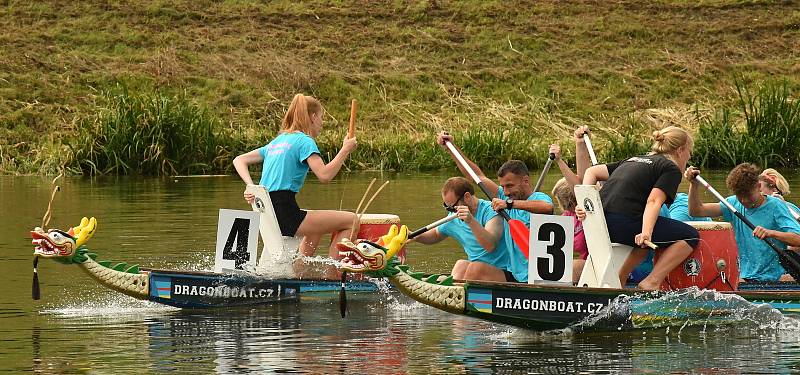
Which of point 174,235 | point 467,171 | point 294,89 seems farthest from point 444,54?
point 467,171

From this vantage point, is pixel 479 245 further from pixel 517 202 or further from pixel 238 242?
pixel 238 242

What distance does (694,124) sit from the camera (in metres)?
30.2

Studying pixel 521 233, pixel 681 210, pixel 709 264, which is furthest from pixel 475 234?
pixel 681 210

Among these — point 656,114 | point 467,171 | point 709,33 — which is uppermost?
point 709,33

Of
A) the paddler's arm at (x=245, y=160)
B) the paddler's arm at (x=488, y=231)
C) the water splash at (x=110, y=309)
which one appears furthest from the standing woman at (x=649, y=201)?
the water splash at (x=110, y=309)

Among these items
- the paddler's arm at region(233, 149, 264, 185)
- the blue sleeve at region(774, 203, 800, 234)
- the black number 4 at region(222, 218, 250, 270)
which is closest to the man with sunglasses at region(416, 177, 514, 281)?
the black number 4 at region(222, 218, 250, 270)

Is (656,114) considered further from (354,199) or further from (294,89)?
(354,199)

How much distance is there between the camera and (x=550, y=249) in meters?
10.9

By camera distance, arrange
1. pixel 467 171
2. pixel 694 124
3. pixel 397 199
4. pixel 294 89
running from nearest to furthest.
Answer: pixel 467 171
pixel 397 199
pixel 694 124
pixel 294 89

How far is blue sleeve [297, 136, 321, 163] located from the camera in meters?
12.1

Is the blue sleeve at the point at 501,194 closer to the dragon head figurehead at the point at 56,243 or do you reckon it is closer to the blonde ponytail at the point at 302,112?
the blonde ponytail at the point at 302,112

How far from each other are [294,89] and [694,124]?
9.15 m

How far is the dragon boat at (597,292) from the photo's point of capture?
10.4 metres

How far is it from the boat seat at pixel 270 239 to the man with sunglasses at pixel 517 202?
1.57m
